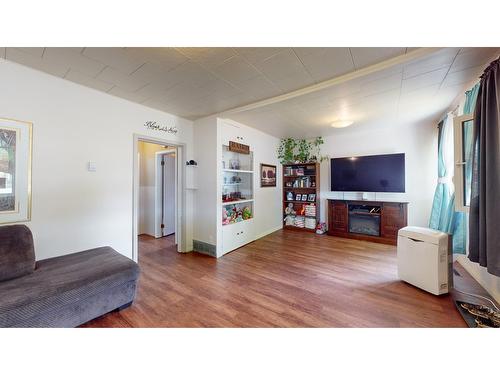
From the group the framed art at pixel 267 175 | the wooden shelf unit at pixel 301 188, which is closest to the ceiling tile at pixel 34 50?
the framed art at pixel 267 175

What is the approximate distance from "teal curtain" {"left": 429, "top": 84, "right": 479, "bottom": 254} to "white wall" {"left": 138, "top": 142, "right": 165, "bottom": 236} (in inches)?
199

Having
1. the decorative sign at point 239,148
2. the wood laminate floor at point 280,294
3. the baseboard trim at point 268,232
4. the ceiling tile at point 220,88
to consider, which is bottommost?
the wood laminate floor at point 280,294

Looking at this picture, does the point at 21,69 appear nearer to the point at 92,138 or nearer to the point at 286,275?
the point at 92,138

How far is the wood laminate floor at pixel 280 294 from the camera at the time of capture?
158cm

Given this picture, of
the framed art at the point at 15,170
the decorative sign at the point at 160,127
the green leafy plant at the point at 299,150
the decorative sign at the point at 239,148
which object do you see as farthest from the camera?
the green leafy plant at the point at 299,150

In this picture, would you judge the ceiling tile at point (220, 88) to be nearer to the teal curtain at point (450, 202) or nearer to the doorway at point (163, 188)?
the doorway at point (163, 188)

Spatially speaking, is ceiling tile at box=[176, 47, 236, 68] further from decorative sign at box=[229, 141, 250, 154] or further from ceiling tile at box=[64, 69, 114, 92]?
decorative sign at box=[229, 141, 250, 154]

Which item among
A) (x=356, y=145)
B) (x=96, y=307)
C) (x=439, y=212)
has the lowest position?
(x=96, y=307)

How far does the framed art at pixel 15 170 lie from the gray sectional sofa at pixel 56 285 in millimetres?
214

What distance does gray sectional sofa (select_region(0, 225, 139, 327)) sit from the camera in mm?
1225

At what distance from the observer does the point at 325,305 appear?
1.79 metres
